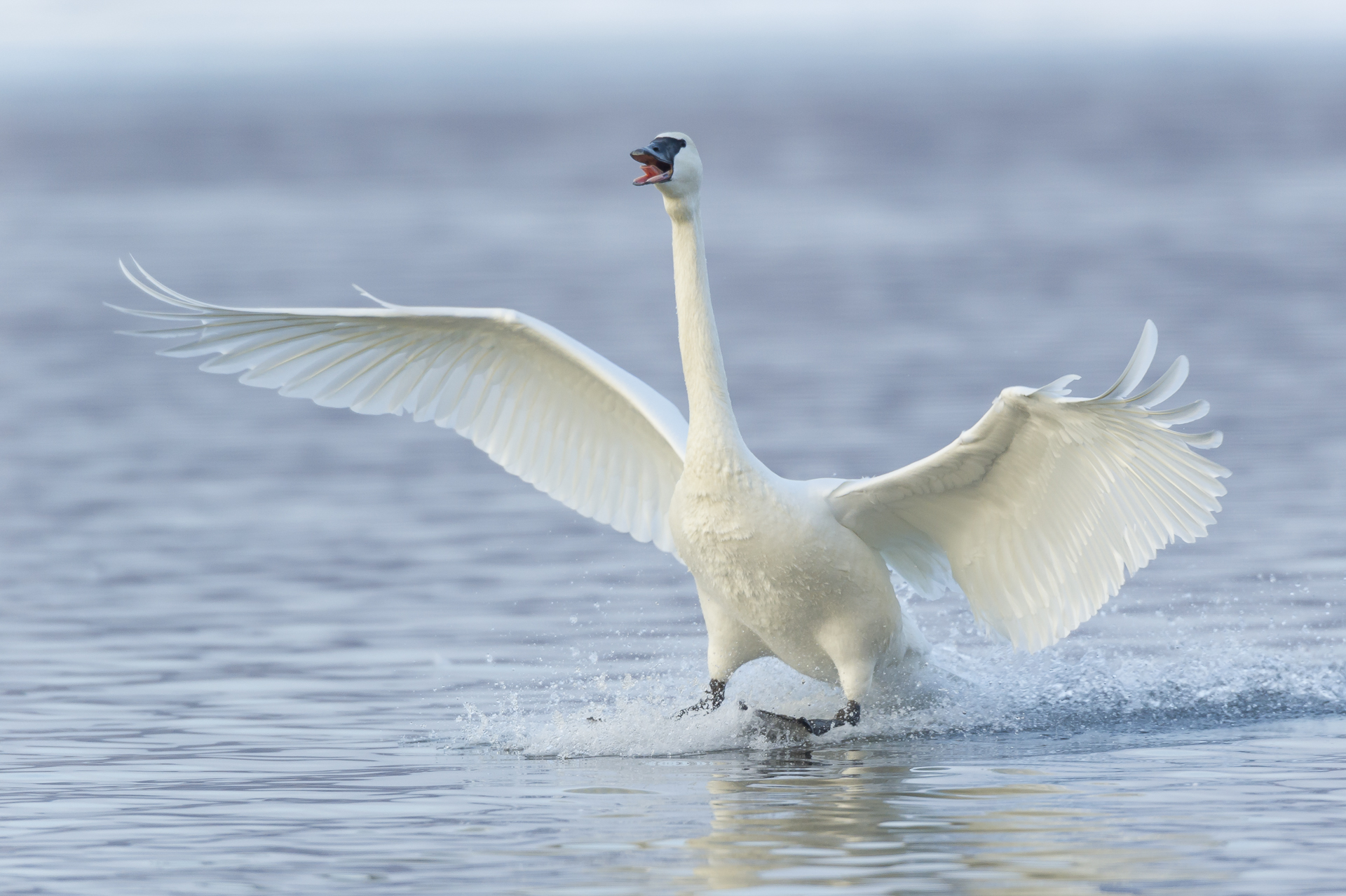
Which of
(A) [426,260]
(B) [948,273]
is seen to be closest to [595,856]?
(B) [948,273]

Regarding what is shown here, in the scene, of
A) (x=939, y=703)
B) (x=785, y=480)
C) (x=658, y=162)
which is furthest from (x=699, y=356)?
(x=939, y=703)

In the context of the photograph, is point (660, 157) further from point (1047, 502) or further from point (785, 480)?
point (1047, 502)

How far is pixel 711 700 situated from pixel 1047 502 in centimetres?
213

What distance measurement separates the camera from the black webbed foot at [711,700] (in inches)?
499

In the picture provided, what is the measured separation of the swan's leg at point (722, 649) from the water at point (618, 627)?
327 mm

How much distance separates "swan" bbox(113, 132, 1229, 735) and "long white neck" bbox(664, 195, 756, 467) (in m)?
0.01

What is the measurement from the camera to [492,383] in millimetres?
13578

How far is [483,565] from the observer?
17.1 meters

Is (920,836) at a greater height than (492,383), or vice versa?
(492,383)

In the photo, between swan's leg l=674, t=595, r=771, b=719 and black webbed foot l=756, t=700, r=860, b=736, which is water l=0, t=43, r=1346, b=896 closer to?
black webbed foot l=756, t=700, r=860, b=736

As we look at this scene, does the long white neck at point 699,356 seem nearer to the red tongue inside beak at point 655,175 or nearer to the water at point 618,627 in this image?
the red tongue inside beak at point 655,175

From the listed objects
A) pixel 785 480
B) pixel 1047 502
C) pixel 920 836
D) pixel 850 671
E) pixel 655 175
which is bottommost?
pixel 920 836

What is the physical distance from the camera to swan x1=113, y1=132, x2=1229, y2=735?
1147cm

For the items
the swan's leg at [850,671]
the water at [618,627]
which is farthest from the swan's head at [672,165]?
the water at [618,627]
